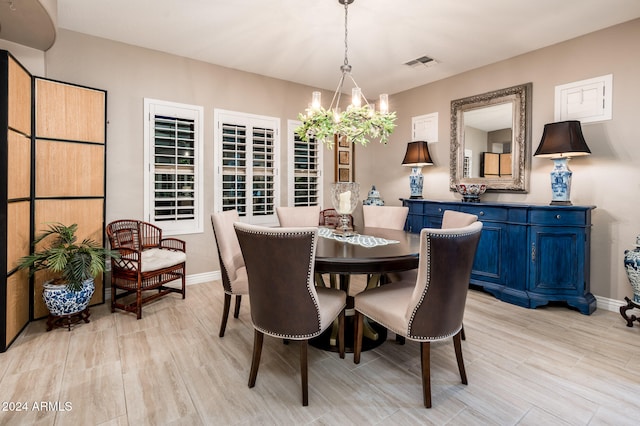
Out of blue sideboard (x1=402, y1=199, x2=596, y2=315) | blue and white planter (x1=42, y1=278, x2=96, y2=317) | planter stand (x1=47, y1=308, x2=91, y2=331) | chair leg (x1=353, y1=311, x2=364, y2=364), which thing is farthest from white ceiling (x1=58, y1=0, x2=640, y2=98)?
planter stand (x1=47, y1=308, x2=91, y2=331)

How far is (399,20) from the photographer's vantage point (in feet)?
9.97

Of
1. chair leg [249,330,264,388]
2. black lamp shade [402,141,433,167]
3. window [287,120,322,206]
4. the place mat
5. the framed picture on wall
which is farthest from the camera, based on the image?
the framed picture on wall

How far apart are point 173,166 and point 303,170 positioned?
184 cm

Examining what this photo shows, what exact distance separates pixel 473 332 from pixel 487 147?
2472mm

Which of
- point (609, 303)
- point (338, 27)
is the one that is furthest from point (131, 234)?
point (609, 303)

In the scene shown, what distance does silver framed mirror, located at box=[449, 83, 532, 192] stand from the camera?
3.80 m

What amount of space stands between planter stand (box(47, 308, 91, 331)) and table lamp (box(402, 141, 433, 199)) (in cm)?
410

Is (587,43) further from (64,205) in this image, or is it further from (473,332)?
(64,205)

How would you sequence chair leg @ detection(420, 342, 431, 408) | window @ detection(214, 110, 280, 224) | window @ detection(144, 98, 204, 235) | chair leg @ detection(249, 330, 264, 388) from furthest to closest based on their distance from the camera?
window @ detection(214, 110, 280, 224)
window @ detection(144, 98, 204, 235)
chair leg @ detection(249, 330, 264, 388)
chair leg @ detection(420, 342, 431, 408)

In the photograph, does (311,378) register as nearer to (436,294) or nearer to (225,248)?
(436,294)

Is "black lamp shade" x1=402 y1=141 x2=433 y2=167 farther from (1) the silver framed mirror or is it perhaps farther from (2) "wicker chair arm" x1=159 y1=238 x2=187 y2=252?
(2) "wicker chair arm" x1=159 y1=238 x2=187 y2=252

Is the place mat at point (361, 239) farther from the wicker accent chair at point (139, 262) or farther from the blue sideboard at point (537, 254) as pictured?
the blue sideboard at point (537, 254)

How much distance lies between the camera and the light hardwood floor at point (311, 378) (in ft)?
5.63

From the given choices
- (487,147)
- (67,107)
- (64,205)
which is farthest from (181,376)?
(487,147)
